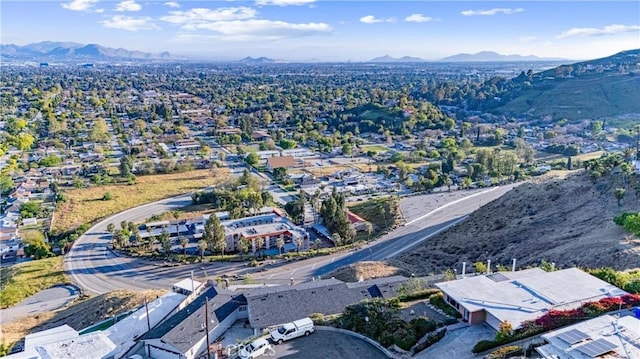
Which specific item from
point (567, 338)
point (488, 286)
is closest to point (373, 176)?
point (488, 286)

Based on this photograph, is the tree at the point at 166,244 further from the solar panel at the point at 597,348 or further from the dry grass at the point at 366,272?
the solar panel at the point at 597,348

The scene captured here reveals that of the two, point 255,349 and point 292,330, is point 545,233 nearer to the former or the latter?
point 292,330

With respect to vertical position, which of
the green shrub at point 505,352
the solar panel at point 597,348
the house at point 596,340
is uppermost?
the solar panel at point 597,348

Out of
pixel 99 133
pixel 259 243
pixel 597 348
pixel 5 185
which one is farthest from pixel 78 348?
pixel 99 133

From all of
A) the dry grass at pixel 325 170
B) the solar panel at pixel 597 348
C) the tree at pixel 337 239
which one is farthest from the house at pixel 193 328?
the dry grass at pixel 325 170

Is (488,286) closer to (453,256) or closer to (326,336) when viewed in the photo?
(326,336)

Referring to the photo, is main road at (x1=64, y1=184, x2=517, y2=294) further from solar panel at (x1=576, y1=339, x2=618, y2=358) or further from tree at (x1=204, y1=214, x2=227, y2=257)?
solar panel at (x1=576, y1=339, x2=618, y2=358)

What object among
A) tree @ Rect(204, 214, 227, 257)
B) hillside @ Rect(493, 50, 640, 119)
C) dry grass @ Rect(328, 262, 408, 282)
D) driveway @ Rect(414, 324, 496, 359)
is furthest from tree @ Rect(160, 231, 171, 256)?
hillside @ Rect(493, 50, 640, 119)
